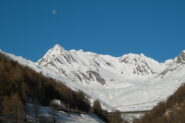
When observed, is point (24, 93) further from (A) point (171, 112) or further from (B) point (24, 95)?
(A) point (171, 112)

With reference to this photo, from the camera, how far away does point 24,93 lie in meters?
125

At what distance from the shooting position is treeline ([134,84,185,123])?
131050 mm

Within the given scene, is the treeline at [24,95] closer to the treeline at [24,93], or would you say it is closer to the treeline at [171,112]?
the treeline at [24,93]

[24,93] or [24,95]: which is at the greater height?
[24,93]

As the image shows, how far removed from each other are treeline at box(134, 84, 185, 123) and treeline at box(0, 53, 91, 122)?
95.1 ft

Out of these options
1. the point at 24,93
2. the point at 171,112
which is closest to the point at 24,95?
the point at 24,93

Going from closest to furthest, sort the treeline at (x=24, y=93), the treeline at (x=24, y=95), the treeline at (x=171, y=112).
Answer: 1. the treeline at (x=24, y=95)
2. the treeline at (x=24, y=93)
3. the treeline at (x=171, y=112)

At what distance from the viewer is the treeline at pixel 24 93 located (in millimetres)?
101812

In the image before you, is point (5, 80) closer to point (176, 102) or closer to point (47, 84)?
point (47, 84)

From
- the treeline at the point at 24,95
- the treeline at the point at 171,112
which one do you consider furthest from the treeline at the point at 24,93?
the treeline at the point at 171,112

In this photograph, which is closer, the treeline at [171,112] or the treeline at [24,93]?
the treeline at [24,93]

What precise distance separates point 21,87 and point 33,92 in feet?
23.3

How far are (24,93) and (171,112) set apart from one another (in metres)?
56.5

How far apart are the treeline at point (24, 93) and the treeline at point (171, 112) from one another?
2898 centimetres
